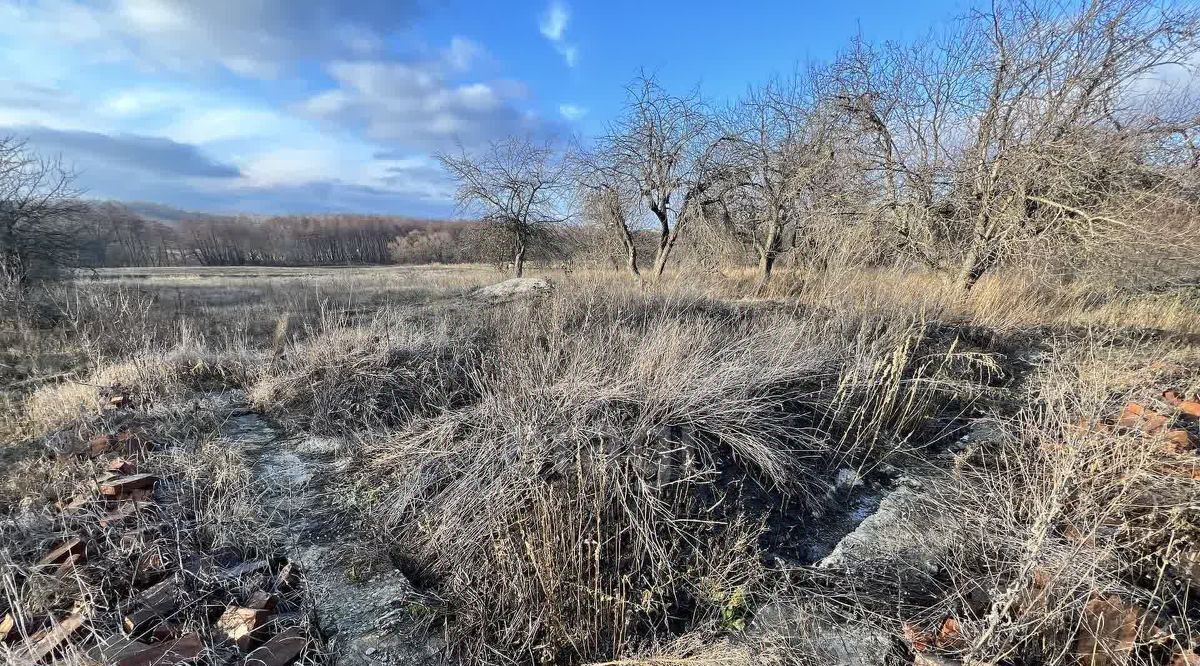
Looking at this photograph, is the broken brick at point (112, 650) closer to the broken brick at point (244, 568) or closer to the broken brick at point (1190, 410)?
the broken brick at point (244, 568)

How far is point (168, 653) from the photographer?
5.75ft

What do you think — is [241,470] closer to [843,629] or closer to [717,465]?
[717,465]

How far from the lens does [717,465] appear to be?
10.0ft

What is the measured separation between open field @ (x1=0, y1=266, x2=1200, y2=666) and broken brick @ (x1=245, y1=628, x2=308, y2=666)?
3 cm

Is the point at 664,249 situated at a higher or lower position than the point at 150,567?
higher

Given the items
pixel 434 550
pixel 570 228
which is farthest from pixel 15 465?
pixel 570 228

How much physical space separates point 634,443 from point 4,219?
1920 cm

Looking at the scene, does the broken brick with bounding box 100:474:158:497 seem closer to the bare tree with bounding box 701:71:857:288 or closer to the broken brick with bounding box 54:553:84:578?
the broken brick with bounding box 54:553:84:578

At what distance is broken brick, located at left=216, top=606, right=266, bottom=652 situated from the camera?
194cm

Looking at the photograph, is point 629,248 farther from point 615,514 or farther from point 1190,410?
point 615,514

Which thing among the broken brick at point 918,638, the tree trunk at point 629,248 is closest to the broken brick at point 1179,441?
the broken brick at point 918,638

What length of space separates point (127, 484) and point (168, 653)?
1.60 meters

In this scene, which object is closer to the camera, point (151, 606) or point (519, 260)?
point (151, 606)

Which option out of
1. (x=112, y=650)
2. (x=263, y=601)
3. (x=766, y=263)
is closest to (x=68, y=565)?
(x=112, y=650)
